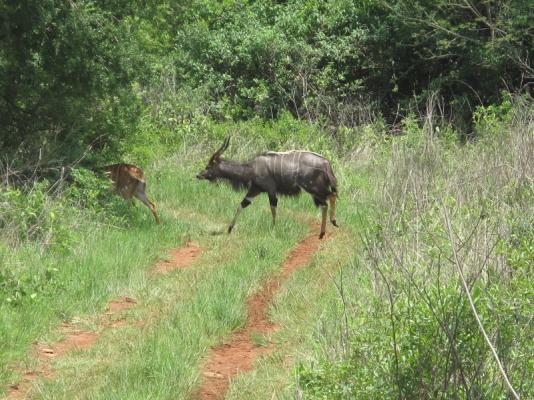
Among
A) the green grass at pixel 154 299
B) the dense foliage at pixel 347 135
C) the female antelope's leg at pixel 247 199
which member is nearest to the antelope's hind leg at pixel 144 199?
the green grass at pixel 154 299

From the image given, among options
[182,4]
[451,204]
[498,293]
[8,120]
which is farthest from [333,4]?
[498,293]

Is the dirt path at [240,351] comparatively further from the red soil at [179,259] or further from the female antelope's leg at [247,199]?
the female antelope's leg at [247,199]

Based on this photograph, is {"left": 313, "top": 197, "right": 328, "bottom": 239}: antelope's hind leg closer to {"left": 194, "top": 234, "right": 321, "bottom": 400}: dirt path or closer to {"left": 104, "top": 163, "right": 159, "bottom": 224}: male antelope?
{"left": 194, "top": 234, "right": 321, "bottom": 400}: dirt path

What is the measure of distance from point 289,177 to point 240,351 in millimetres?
5852

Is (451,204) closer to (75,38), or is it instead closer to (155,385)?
(155,385)

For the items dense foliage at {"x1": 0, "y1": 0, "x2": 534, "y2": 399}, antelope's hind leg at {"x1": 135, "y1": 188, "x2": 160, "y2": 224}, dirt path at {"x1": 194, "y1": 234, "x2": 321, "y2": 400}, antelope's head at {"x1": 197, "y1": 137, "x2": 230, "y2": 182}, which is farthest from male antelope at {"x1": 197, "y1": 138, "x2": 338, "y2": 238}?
dirt path at {"x1": 194, "y1": 234, "x2": 321, "y2": 400}

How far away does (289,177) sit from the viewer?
565 inches

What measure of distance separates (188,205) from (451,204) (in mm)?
7180

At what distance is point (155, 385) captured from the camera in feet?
24.8

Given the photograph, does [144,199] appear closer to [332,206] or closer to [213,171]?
[213,171]

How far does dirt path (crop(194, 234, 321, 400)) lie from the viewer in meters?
7.86

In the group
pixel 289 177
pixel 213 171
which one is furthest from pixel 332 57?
→ pixel 289 177

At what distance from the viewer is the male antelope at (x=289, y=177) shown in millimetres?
14102

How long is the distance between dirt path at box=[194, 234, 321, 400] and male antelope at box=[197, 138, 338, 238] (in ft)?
8.93
